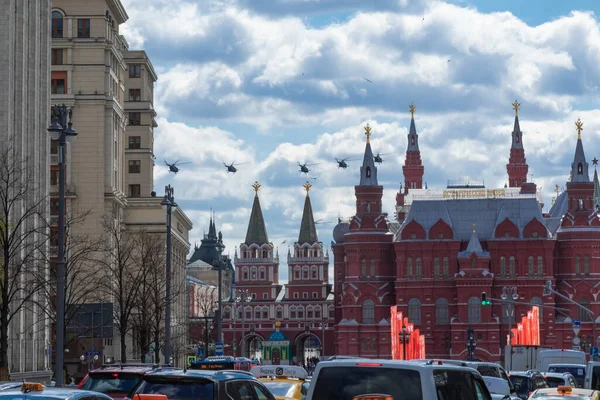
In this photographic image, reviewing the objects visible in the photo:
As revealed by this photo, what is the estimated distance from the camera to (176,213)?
114312 mm

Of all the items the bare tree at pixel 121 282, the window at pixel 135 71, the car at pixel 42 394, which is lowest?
the car at pixel 42 394

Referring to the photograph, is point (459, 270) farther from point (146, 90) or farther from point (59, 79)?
point (59, 79)

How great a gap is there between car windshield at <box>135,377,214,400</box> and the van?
1634 inches

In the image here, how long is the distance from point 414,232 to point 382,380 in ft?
454

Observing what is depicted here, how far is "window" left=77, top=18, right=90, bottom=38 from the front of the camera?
90.3 m

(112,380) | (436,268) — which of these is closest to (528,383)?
(112,380)

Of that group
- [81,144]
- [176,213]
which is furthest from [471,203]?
[81,144]

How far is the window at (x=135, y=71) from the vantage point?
369ft

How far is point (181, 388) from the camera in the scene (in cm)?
1886

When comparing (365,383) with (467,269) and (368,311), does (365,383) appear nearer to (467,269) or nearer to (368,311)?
(467,269)

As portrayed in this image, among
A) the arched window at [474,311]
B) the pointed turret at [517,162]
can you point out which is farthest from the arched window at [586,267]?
the pointed turret at [517,162]

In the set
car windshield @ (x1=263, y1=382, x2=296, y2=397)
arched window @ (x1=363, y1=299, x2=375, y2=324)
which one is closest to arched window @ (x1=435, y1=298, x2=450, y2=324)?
arched window @ (x1=363, y1=299, x2=375, y2=324)

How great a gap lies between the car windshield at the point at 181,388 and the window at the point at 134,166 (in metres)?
93.8

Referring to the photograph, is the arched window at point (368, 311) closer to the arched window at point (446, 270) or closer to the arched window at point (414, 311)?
the arched window at point (414, 311)
